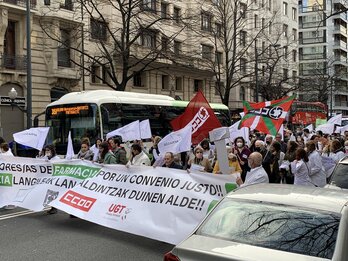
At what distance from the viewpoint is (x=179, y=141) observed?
8.80 meters

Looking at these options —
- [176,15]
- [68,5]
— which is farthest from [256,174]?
[176,15]

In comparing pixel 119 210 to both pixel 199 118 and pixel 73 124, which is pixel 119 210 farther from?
pixel 73 124

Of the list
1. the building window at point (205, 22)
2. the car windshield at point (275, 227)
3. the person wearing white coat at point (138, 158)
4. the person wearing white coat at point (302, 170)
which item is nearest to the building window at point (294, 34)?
the building window at point (205, 22)

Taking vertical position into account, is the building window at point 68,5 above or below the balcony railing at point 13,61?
above

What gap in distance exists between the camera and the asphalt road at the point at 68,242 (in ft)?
21.3

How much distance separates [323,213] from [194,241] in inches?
41.8

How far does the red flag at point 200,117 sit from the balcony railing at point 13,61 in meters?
21.0

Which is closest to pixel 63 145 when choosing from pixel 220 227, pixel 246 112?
pixel 246 112

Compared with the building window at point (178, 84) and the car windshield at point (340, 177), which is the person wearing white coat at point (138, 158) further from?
the building window at point (178, 84)

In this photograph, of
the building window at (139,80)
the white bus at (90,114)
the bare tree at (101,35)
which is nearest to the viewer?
the white bus at (90,114)

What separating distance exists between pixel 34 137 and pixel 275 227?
8.71m

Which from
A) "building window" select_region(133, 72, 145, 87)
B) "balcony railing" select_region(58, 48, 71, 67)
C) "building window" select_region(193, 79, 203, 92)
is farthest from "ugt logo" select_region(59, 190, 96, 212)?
"building window" select_region(193, 79, 203, 92)

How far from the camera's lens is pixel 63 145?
17.4 metres

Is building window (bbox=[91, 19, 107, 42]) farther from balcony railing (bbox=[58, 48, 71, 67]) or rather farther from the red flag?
the red flag
